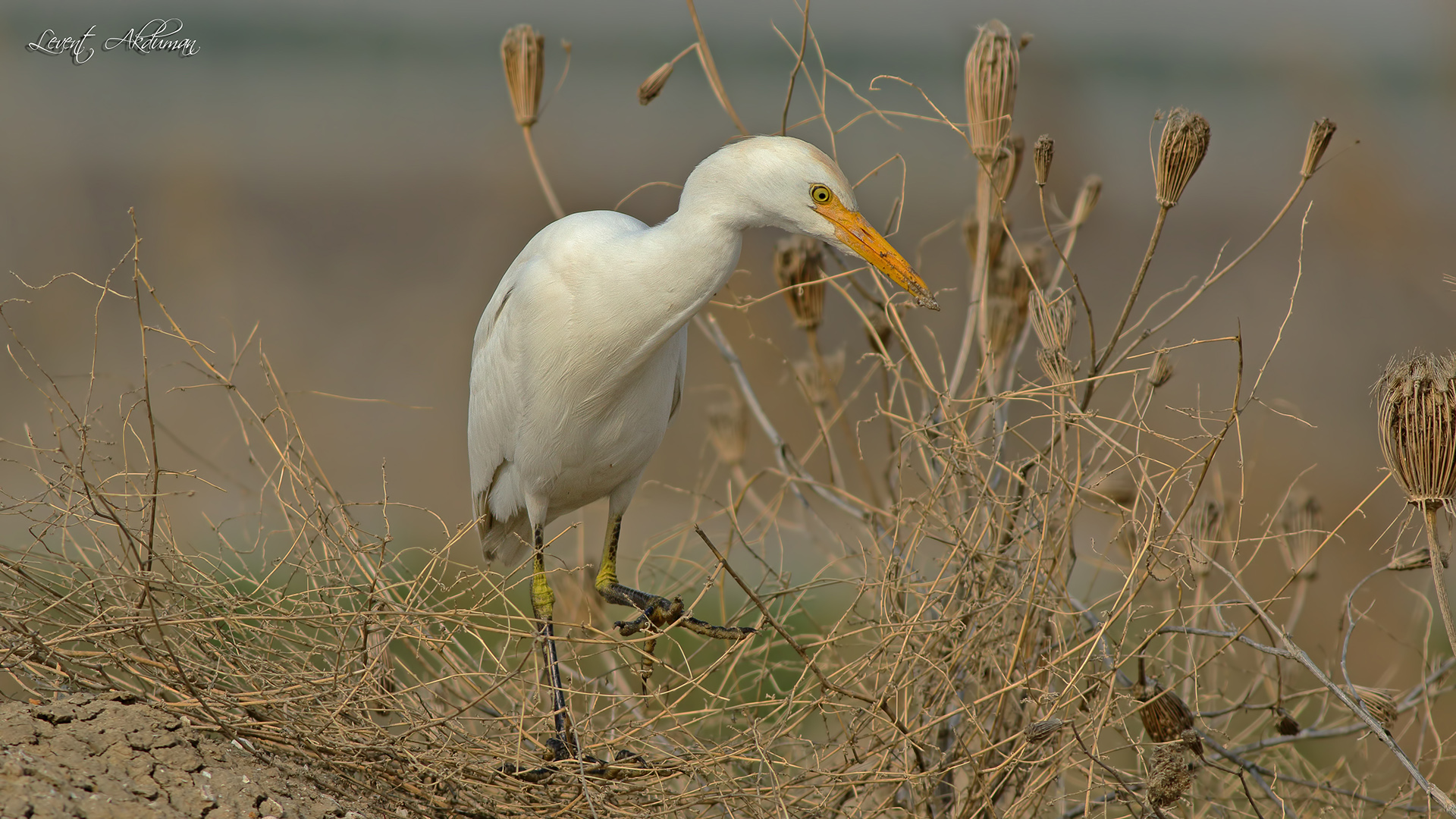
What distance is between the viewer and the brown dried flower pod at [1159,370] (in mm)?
2102

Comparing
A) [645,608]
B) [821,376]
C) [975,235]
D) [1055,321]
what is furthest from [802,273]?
[645,608]

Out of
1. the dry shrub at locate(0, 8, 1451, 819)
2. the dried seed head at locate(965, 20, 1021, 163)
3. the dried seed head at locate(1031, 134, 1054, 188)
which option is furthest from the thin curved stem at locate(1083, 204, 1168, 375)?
the dried seed head at locate(965, 20, 1021, 163)

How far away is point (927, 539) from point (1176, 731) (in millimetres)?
649

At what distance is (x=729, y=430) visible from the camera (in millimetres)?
3021

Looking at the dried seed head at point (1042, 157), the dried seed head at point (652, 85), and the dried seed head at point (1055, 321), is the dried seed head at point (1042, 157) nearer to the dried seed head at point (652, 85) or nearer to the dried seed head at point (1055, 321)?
the dried seed head at point (1055, 321)

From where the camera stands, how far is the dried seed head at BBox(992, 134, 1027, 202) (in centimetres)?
237

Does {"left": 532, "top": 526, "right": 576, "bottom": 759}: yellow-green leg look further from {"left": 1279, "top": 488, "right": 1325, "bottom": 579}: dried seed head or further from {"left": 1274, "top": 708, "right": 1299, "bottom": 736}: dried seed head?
{"left": 1279, "top": 488, "right": 1325, "bottom": 579}: dried seed head

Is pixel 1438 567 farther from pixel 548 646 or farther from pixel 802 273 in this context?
pixel 548 646

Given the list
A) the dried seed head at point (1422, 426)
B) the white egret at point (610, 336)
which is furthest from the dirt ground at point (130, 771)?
the dried seed head at point (1422, 426)

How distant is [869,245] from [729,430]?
3.61 feet

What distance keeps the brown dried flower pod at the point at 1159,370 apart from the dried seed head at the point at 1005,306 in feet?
1.34

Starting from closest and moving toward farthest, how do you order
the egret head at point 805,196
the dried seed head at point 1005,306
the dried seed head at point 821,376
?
the egret head at point 805,196 → the dried seed head at point 1005,306 → the dried seed head at point 821,376

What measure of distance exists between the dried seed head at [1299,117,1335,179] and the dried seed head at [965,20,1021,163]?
0.59m

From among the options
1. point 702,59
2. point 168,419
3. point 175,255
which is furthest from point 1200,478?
point 175,255
